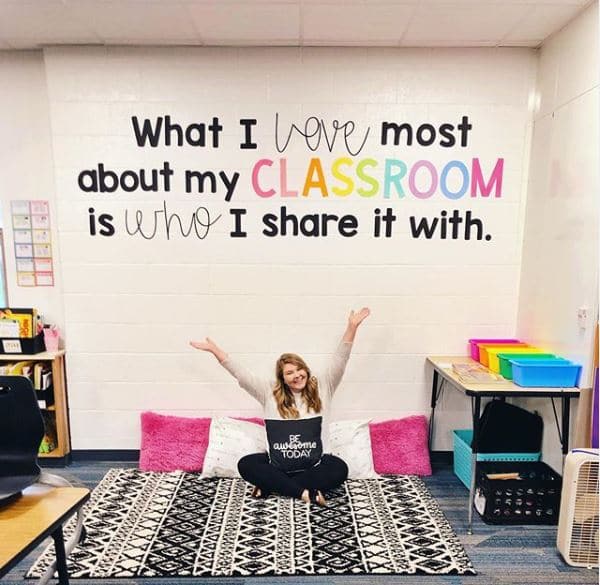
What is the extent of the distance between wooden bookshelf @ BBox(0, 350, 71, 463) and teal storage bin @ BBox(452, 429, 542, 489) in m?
2.50

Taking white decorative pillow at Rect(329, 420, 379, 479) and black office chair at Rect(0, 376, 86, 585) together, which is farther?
white decorative pillow at Rect(329, 420, 379, 479)

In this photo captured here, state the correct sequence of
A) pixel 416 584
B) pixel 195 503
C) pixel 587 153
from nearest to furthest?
pixel 416 584 → pixel 587 153 → pixel 195 503

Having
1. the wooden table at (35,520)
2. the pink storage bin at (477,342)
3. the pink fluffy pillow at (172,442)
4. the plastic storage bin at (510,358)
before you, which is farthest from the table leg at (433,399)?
the wooden table at (35,520)

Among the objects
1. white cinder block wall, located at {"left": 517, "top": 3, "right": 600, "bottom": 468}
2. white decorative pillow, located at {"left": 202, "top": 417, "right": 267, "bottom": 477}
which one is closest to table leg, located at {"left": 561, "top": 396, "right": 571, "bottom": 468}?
white cinder block wall, located at {"left": 517, "top": 3, "right": 600, "bottom": 468}

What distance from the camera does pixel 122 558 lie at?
2.21m

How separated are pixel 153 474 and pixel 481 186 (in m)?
2.70

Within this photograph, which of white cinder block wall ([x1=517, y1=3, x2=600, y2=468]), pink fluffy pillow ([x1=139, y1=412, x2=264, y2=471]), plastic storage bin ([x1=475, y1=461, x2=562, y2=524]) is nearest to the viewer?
white cinder block wall ([x1=517, y1=3, x2=600, y2=468])

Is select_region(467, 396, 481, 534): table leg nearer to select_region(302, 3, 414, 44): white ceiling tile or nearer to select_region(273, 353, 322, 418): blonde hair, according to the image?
select_region(273, 353, 322, 418): blonde hair

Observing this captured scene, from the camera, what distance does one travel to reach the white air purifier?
2133 mm

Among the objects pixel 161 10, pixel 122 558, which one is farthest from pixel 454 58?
pixel 122 558

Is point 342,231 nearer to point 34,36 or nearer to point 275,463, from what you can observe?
point 275,463

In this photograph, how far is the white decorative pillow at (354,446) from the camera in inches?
116

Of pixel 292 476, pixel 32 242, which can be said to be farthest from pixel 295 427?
pixel 32 242

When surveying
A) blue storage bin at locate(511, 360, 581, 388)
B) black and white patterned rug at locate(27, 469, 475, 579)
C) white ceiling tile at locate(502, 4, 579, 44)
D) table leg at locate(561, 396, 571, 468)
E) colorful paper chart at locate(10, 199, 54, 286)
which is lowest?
black and white patterned rug at locate(27, 469, 475, 579)
